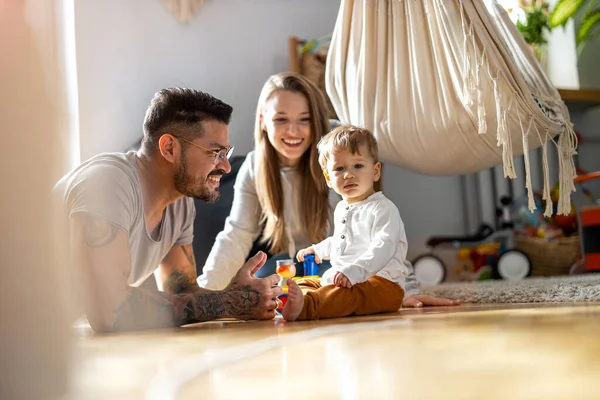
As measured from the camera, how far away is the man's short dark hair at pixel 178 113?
4.74ft

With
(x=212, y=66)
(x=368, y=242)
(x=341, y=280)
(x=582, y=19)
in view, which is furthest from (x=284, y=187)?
(x=582, y=19)

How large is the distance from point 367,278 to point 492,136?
1.70 ft

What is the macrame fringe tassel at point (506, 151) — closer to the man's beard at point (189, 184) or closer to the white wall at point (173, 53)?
the man's beard at point (189, 184)

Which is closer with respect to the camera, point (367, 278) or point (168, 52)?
point (367, 278)

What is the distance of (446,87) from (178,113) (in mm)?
668

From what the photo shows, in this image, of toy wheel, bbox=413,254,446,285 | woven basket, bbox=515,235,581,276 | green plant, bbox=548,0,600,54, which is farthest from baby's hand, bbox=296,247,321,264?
green plant, bbox=548,0,600,54

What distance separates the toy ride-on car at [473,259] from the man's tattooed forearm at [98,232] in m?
1.98

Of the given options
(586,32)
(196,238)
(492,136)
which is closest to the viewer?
(492,136)

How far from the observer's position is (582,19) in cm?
319

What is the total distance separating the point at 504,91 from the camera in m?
1.56

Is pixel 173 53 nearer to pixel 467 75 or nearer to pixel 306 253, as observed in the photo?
pixel 306 253

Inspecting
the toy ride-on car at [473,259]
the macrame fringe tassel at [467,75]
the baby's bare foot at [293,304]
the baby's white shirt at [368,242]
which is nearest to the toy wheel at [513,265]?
the toy ride-on car at [473,259]

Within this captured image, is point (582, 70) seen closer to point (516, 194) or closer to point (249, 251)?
point (516, 194)

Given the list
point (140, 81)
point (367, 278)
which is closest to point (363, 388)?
point (367, 278)
